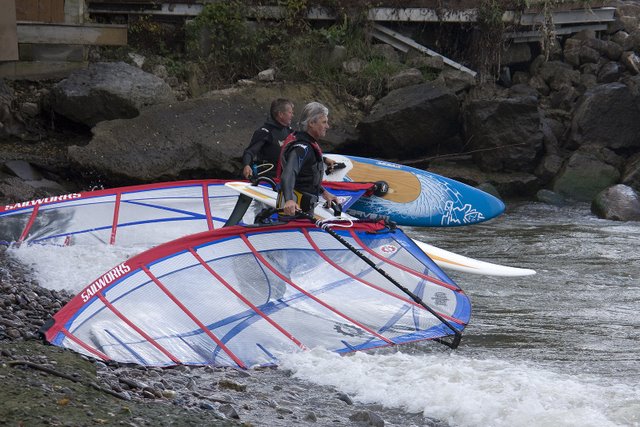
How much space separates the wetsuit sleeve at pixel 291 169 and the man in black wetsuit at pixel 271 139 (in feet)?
5.32

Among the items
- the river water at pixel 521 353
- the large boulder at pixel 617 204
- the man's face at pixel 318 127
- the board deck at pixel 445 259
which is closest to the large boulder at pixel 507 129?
the large boulder at pixel 617 204

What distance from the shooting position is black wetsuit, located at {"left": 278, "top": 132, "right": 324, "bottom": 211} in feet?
21.1

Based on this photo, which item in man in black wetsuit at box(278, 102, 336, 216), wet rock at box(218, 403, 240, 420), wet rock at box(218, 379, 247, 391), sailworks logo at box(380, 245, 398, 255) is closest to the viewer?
wet rock at box(218, 403, 240, 420)

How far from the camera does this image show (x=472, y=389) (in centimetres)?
515

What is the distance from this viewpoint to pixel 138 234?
8.64m

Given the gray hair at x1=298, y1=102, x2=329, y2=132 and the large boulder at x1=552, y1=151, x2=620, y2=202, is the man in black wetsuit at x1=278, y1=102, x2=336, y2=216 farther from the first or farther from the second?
the large boulder at x1=552, y1=151, x2=620, y2=202

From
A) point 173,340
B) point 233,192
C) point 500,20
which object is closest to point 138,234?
point 233,192

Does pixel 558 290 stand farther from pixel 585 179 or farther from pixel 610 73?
pixel 610 73

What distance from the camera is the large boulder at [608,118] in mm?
13688

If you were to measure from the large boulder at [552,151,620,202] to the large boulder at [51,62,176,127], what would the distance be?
5705 millimetres

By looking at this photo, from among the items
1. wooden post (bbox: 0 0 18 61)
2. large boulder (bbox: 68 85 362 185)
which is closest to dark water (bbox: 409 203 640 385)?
large boulder (bbox: 68 85 362 185)

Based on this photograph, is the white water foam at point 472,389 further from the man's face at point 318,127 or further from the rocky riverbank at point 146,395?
the man's face at point 318,127

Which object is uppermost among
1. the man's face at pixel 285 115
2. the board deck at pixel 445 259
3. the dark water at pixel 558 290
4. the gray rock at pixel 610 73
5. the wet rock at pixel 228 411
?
the gray rock at pixel 610 73

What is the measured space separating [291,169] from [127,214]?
2.70m
